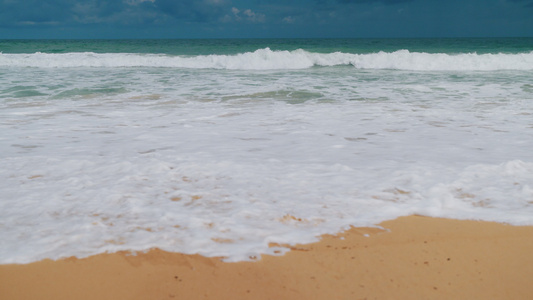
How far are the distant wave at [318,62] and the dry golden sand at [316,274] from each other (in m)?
16.9

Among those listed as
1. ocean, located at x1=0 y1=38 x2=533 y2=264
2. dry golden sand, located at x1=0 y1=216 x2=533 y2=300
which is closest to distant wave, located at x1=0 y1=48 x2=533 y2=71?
ocean, located at x1=0 y1=38 x2=533 y2=264

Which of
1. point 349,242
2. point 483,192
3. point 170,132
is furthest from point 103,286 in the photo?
point 170,132

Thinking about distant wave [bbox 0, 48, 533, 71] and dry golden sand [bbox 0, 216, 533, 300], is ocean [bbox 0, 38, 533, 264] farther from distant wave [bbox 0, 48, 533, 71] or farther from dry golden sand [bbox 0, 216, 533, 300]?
distant wave [bbox 0, 48, 533, 71]

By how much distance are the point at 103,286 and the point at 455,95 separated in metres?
8.59

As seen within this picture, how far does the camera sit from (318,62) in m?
20.9

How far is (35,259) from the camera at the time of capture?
219cm

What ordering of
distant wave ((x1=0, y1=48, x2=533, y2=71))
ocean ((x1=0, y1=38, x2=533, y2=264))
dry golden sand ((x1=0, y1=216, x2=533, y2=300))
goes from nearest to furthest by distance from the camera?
dry golden sand ((x1=0, y1=216, x2=533, y2=300)) < ocean ((x1=0, y1=38, x2=533, y2=264)) < distant wave ((x1=0, y1=48, x2=533, y2=71))

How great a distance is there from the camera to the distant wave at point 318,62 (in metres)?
18.0

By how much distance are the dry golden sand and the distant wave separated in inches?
666

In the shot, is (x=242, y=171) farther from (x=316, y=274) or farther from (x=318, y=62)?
(x=318, y=62)

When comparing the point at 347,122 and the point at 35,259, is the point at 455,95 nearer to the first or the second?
the point at 347,122

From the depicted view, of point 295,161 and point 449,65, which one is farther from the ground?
point 449,65

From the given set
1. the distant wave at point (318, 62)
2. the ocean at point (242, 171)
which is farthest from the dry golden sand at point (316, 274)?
the distant wave at point (318, 62)

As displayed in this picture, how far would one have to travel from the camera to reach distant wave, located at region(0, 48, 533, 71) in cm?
1798
